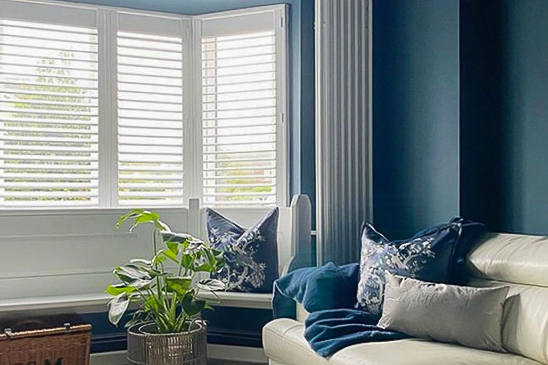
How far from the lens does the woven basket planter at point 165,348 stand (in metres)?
3.11

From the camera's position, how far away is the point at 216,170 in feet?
13.5

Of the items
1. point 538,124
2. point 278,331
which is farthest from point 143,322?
point 538,124

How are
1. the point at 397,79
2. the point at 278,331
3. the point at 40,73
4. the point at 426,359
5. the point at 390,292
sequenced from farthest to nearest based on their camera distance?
the point at 40,73, the point at 397,79, the point at 278,331, the point at 390,292, the point at 426,359

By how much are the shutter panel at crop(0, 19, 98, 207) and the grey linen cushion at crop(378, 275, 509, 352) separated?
7.14 feet

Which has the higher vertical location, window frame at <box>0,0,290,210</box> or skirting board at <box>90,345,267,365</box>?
window frame at <box>0,0,290,210</box>

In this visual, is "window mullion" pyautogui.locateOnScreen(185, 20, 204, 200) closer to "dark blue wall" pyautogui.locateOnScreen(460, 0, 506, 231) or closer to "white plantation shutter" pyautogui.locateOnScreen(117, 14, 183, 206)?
"white plantation shutter" pyautogui.locateOnScreen(117, 14, 183, 206)

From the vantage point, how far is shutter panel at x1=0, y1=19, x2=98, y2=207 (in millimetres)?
3742

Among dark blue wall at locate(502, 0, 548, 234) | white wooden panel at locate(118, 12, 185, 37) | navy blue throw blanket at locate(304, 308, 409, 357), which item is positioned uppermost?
white wooden panel at locate(118, 12, 185, 37)

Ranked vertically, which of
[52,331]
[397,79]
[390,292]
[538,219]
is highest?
[397,79]

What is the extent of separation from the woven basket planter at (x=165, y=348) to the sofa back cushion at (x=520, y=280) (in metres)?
1.40

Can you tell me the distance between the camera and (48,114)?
151 inches

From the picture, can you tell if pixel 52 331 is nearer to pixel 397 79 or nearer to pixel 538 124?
pixel 397 79

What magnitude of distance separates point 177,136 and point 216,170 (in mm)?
342

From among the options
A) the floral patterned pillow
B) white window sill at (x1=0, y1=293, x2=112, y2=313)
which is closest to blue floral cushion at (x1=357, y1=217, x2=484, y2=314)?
the floral patterned pillow
